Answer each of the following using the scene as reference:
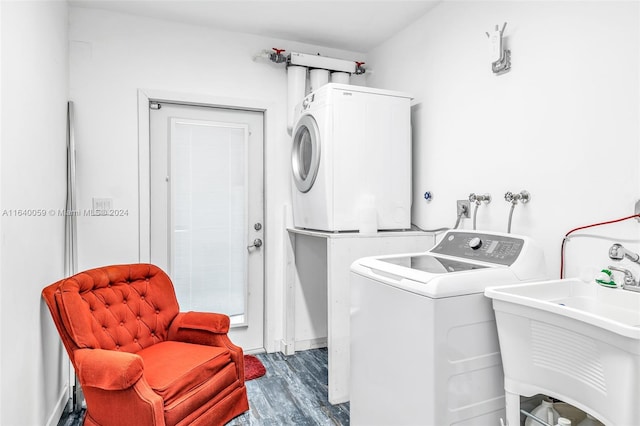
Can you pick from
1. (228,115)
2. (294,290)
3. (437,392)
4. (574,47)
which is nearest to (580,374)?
(437,392)

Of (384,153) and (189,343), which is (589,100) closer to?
(384,153)

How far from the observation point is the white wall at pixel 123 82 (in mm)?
2592

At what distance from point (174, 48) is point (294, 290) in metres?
2.03

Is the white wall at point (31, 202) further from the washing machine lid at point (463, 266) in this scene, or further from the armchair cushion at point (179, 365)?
the washing machine lid at point (463, 266)

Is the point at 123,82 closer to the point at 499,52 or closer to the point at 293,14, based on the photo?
the point at 293,14

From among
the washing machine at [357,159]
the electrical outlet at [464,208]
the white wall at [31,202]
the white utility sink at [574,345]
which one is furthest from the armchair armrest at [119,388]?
the electrical outlet at [464,208]

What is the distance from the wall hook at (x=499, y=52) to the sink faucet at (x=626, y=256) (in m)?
1.06

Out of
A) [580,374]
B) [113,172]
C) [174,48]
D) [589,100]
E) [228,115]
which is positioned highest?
[174,48]

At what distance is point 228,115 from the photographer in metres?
3.04

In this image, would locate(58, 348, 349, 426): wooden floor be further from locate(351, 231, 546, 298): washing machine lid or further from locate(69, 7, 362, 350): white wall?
locate(69, 7, 362, 350): white wall

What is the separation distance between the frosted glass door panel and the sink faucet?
7.73 feet

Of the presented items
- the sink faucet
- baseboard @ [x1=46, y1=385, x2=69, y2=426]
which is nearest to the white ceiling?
the sink faucet

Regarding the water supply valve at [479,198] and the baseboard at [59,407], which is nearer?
the baseboard at [59,407]

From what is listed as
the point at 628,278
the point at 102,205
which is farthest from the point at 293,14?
the point at 628,278
